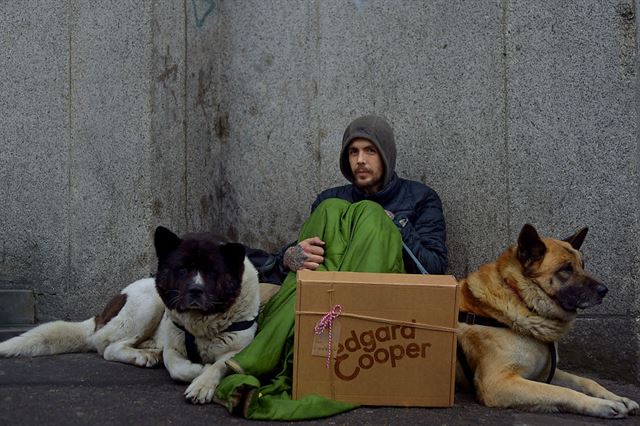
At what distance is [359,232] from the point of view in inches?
150

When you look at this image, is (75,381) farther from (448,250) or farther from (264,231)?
(448,250)

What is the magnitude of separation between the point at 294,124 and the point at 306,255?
1.76 metres

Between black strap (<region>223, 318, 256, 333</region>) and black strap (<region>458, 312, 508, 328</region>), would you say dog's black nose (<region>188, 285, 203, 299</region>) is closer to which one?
black strap (<region>223, 318, 256, 333</region>)

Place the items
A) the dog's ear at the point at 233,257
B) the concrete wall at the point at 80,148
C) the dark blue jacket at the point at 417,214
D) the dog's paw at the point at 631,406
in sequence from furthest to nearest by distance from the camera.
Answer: the concrete wall at the point at 80,148
the dark blue jacket at the point at 417,214
the dog's ear at the point at 233,257
the dog's paw at the point at 631,406

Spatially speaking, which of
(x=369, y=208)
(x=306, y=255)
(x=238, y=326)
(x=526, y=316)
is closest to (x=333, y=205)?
(x=369, y=208)

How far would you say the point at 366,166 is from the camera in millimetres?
4543

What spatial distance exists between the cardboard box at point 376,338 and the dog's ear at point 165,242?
839 millimetres

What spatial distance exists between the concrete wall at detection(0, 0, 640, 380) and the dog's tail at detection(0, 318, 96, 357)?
0.47 metres

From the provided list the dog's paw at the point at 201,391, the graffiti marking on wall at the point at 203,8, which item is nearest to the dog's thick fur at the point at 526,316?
the dog's paw at the point at 201,391

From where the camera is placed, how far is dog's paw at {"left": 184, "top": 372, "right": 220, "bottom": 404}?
3.37 meters

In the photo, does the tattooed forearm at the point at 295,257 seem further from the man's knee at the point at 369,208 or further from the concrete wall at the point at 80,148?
the concrete wall at the point at 80,148

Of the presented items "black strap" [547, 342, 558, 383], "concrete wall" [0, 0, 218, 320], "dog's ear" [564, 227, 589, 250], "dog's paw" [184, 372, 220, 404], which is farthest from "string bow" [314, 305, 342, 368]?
"concrete wall" [0, 0, 218, 320]

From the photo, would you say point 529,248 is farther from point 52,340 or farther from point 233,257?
point 52,340

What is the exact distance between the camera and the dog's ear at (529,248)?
11.8 ft
